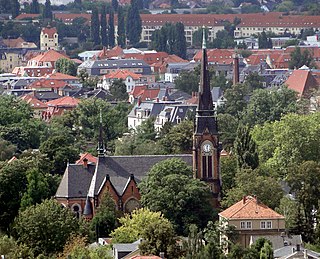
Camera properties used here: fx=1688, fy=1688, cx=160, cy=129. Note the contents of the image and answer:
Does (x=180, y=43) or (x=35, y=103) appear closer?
(x=35, y=103)

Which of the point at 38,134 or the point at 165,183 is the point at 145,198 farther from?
the point at 38,134

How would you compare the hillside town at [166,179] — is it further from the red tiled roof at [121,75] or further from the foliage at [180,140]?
the red tiled roof at [121,75]

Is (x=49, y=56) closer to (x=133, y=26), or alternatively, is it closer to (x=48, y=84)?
(x=133, y=26)

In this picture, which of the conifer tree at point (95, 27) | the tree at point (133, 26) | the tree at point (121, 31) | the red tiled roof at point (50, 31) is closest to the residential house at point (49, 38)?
the red tiled roof at point (50, 31)

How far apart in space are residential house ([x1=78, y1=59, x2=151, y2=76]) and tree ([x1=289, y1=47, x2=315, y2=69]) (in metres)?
13.9

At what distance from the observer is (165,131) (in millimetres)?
91750

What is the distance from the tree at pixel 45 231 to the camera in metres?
59.8

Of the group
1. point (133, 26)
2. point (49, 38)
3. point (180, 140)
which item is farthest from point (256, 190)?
point (49, 38)

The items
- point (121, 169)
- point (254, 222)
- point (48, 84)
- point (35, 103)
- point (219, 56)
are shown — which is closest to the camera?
point (254, 222)

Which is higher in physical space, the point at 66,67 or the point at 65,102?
the point at 65,102

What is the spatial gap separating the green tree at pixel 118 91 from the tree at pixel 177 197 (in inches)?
2514

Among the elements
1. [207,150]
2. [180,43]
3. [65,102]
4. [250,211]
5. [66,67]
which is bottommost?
[180,43]

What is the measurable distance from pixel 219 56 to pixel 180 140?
87.7 meters

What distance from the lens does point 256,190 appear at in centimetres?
6550
